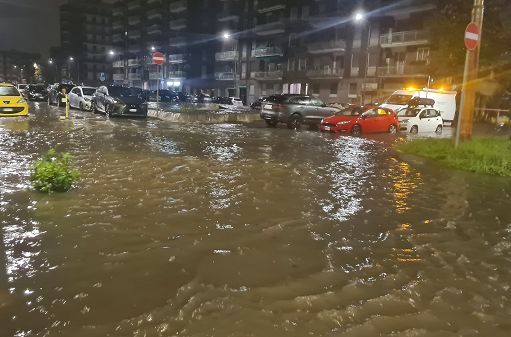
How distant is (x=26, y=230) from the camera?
18.3 ft

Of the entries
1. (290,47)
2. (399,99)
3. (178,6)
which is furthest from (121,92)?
(178,6)

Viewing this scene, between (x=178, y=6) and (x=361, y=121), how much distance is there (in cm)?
7032

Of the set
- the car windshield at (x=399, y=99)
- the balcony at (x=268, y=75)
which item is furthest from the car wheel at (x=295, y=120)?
the balcony at (x=268, y=75)

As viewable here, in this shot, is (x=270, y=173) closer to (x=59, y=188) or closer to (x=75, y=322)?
(x=59, y=188)

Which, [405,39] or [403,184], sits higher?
[405,39]

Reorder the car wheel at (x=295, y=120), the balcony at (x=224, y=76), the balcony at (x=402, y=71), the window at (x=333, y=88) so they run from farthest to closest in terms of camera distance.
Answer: the balcony at (x=224, y=76)
the window at (x=333, y=88)
the balcony at (x=402, y=71)
the car wheel at (x=295, y=120)

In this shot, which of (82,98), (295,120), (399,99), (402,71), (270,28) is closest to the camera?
(295,120)

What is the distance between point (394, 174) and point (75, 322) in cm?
837

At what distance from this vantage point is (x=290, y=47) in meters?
56.4

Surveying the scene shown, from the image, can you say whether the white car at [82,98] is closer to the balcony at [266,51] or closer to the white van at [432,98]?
the white van at [432,98]

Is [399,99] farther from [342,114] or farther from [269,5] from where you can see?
[269,5]

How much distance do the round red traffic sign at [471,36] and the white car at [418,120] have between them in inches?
419

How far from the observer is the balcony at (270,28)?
5731cm

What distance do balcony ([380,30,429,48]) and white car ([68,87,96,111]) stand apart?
95.2ft
